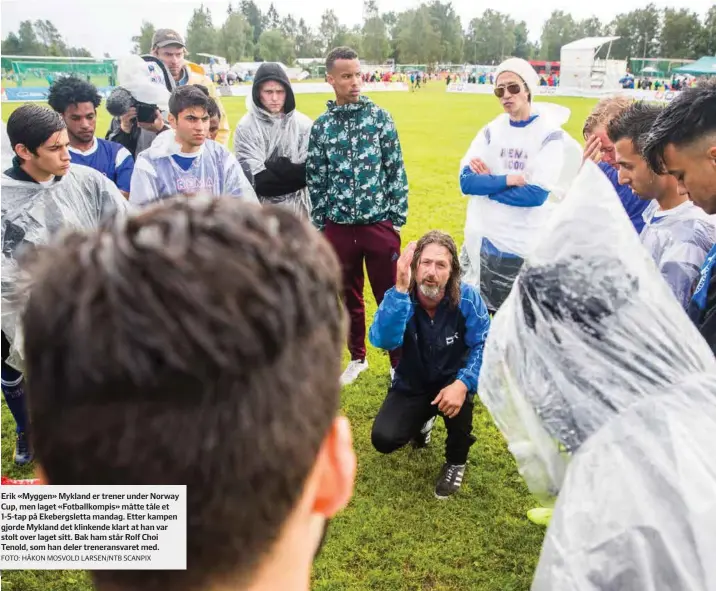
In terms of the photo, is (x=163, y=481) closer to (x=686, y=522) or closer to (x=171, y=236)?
(x=171, y=236)

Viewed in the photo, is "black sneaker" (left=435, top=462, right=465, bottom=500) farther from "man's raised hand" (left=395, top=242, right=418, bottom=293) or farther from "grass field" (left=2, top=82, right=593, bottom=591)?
"man's raised hand" (left=395, top=242, right=418, bottom=293)

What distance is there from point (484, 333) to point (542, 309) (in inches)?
80.6

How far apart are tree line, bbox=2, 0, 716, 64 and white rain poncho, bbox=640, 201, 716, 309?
Answer: 57.9 meters

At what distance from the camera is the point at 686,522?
1083mm

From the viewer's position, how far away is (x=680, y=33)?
6116 cm

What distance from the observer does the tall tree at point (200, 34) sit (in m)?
71.4

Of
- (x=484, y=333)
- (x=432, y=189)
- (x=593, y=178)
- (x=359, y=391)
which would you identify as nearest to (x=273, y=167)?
(x=359, y=391)

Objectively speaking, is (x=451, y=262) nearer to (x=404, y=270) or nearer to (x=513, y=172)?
(x=404, y=270)

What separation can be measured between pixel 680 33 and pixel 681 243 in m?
72.9

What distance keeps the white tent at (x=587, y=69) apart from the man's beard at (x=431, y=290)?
38.6 meters

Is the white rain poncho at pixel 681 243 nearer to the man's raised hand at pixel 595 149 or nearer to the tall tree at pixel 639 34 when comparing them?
the man's raised hand at pixel 595 149

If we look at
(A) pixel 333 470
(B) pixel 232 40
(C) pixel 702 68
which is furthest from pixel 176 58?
(B) pixel 232 40

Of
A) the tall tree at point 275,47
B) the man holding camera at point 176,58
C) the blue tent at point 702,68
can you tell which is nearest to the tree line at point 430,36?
the tall tree at point 275,47

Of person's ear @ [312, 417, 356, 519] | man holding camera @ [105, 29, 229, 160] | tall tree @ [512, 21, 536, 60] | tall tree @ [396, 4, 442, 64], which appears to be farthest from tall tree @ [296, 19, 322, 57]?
person's ear @ [312, 417, 356, 519]
